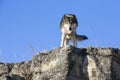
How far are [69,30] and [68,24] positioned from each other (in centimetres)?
38

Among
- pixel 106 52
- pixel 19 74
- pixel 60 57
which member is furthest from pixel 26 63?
pixel 106 52

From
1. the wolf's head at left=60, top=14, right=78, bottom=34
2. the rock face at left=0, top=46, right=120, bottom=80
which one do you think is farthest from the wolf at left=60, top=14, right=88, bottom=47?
the rock face at left=0, top=46, right=120, bottom=80

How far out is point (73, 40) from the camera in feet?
54.0

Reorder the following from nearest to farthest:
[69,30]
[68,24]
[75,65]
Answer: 1. [75,65]
2. [69,30]
3. [68,24]

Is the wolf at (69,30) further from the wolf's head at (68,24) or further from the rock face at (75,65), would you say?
the rock face at (75,65)

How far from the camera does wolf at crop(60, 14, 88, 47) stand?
16.5 metres

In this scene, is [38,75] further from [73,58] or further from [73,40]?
[73,40]

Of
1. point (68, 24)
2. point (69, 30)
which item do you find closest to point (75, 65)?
point (69, 30)

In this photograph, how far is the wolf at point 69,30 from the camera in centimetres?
1649

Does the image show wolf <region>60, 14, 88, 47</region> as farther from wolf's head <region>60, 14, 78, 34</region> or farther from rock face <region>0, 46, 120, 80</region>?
rock face <region>0, 46, 120, 80</region>

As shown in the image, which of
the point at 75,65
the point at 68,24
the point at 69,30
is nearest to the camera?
the point at 75,65

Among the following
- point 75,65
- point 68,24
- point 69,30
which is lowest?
point 75,65

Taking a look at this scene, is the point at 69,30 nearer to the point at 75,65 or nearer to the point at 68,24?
the point at 68,24

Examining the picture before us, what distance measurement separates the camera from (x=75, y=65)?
502 inches
